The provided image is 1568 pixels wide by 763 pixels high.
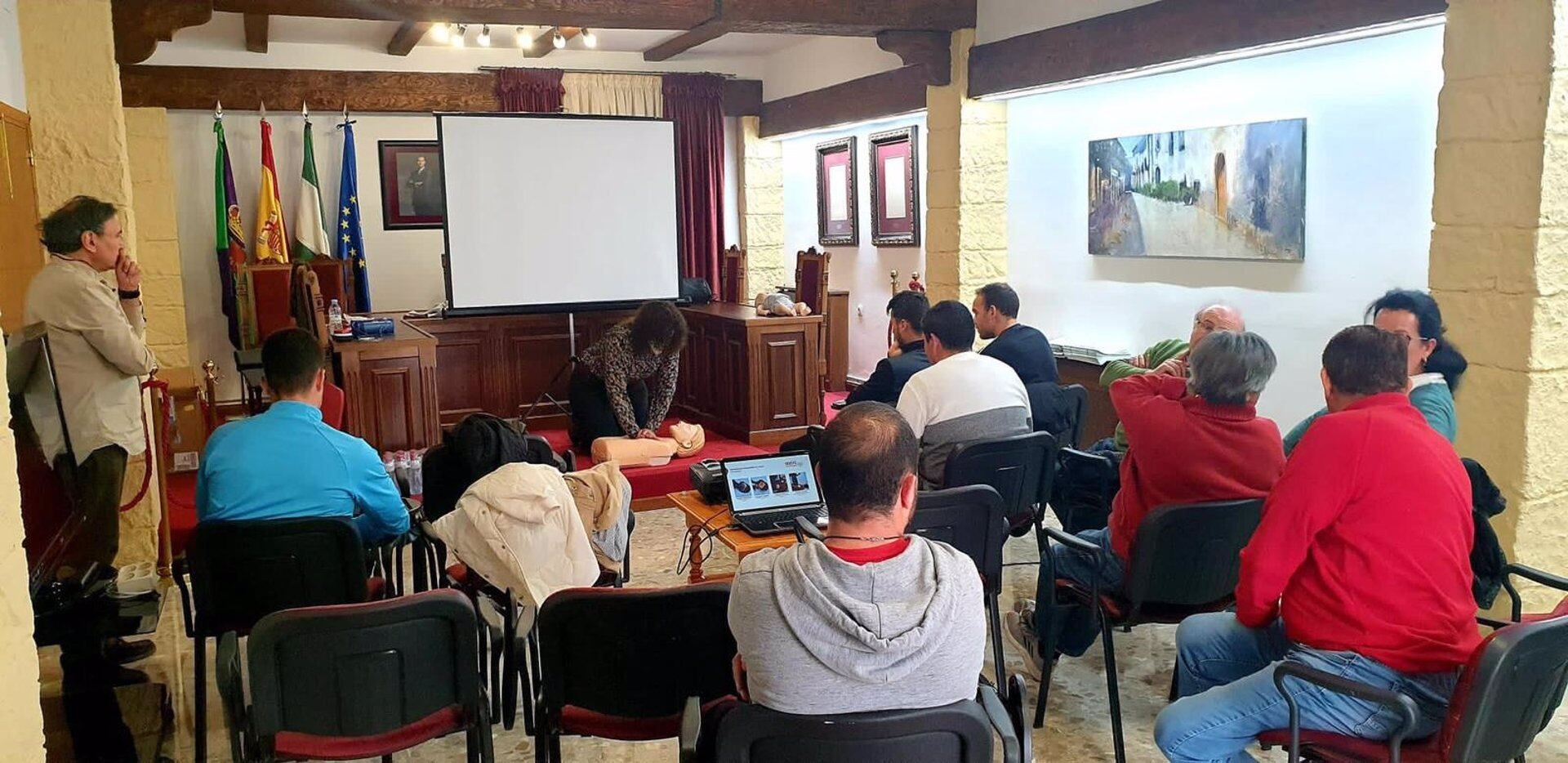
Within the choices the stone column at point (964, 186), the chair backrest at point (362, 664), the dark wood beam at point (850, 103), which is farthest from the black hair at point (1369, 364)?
the dark wood beam at point (850, 103)

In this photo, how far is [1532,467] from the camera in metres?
3.36

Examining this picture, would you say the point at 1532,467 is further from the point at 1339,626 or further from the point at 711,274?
the point at 711,274

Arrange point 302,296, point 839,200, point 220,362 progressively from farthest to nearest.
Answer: point 839,200, point 220,362, point 302,296

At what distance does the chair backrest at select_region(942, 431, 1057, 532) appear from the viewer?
335 centimetres

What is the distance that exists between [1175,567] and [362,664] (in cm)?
185

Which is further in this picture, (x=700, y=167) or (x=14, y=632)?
(x=700, y=167)

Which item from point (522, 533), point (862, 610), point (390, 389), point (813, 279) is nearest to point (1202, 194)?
point (813, 279)

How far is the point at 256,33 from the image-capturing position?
291 inches

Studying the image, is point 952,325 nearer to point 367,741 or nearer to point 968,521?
point 968,521

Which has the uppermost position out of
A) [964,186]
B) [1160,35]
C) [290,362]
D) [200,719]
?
[1160,35]

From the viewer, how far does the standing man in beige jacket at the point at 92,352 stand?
3521 mm

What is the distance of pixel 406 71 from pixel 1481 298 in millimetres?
7296

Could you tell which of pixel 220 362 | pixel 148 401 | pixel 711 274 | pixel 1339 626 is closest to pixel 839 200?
pixel 711 274

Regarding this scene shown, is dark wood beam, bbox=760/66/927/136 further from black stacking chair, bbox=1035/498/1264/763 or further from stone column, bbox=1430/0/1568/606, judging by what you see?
black stacking chair, bbox=1035/498/1264/763
